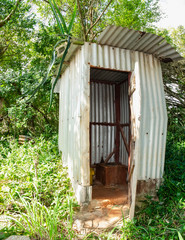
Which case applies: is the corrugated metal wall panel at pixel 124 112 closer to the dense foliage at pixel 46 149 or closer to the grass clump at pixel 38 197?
the dense foliage at pixel 46 149

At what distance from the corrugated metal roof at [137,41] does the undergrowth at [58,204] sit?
285cm

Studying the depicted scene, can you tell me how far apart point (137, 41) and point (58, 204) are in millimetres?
3715

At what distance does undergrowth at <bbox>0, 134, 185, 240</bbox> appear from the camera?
307cm

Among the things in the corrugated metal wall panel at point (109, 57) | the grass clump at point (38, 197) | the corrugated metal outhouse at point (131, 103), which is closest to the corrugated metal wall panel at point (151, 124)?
the corrugated metal outhouse at point (131, 103)

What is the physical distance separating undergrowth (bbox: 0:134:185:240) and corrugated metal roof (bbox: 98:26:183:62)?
9.35 feet

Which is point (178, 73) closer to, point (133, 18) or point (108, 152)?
point (108, 152)

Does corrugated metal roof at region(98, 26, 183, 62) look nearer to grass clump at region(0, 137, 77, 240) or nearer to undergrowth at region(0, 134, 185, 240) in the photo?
undergrowth at region(0, 134, 185, 240)

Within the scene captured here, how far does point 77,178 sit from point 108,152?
9.27 feet

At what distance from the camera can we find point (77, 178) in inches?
172

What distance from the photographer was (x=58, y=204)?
3.28m

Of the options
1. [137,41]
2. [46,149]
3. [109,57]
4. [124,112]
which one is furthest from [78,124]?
[124,112]

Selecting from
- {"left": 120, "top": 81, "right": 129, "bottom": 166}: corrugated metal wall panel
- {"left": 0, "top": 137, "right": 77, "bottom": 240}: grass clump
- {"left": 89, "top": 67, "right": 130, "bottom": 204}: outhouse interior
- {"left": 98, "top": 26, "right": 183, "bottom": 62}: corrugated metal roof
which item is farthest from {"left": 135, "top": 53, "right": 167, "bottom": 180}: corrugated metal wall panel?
{"left": 0, "top": 137, "right": 77, "bottom": 240}: grass clump

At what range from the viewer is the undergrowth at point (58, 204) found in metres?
3.07

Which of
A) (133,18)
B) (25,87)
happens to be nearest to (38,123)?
(25,87)
